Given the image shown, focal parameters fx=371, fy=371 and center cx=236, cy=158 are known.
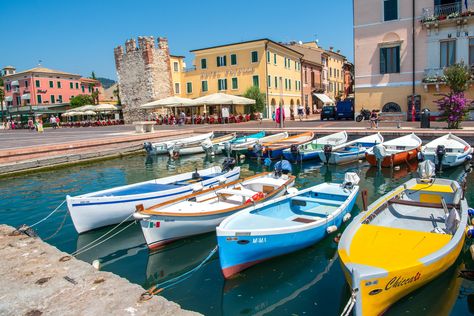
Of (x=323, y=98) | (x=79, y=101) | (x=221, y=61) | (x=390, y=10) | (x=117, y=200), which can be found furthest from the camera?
(x=79, y=101)

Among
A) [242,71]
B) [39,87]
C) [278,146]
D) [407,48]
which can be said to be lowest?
[278,146]

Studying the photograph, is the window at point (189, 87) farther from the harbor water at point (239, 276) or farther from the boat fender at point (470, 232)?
the boat fender at point (470, 232)

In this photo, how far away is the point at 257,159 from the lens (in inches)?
826

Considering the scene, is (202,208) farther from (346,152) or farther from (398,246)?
(346,152)

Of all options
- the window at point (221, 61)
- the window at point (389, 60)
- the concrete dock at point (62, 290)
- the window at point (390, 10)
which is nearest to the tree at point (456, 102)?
the window at point (389, 60)

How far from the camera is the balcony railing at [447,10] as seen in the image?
27.6m

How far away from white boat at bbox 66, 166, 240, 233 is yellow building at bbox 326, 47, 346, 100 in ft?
186

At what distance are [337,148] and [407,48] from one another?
1613cm

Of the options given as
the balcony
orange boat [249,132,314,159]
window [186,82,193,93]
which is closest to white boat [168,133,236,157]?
orange boat [249,132,314,159]

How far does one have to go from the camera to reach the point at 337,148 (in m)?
18.9

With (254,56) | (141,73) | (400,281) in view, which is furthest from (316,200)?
(141,73)

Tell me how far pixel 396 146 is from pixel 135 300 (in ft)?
55.3

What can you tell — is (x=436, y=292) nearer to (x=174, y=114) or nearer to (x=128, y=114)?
(x=174, y=114)

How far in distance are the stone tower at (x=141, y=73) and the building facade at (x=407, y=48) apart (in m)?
26.4
